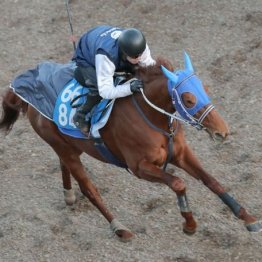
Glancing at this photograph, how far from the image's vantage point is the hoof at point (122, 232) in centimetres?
617

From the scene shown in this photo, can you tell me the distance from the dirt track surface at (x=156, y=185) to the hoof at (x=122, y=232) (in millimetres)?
65

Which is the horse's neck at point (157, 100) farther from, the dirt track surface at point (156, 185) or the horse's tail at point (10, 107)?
the horse's tail at point (10, 107)

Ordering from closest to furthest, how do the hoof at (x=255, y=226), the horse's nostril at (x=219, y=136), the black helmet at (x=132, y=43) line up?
the horse's nostril at (x=219, y=136) → the black helmet at (x=132, y=43) → the hoof at (x=255, y=226)

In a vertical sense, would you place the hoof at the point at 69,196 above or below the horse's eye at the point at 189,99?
below

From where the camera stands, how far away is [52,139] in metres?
6.36

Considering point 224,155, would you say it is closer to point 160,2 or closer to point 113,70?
point 113,70

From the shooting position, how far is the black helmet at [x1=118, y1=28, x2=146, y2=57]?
4.94 metres

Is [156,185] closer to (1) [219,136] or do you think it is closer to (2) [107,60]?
(2) [107,60]

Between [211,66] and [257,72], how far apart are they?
693mm

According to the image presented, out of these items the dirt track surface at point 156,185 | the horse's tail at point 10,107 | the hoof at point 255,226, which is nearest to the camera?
the hoof at point 255,226

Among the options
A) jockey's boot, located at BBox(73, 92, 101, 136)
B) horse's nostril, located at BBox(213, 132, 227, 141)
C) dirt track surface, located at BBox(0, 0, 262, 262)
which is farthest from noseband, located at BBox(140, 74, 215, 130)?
dirt track surface, located at BBox(0, 0, 262, 262)

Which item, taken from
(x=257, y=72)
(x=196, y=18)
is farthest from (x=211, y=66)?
(x=196, y=18)

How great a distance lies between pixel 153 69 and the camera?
5059 millimetres

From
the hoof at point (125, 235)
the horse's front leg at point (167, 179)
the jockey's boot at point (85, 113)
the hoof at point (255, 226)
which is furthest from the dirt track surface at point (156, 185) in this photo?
the jockey's boot at point (85, 113)
